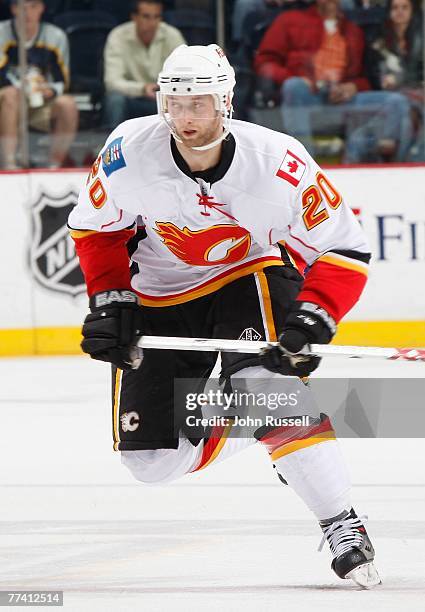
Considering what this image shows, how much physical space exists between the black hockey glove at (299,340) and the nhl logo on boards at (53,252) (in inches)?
151

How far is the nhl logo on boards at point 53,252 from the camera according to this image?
6629mm

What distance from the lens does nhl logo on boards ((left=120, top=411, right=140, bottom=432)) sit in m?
3.04

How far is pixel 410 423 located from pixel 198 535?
1.63 metres

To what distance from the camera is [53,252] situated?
6.63 metres

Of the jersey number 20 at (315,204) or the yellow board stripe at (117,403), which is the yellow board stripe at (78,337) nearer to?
the yellow board stripe at (117,403)

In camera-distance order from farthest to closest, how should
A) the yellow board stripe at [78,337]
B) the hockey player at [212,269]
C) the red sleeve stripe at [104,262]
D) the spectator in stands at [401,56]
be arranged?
the spectator in stands at [401,56] < the yellow board stripe at [78,337] < the red sleeve stripe at [104,262] < the hockey player at [212,269]

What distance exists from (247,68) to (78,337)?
1571 mm

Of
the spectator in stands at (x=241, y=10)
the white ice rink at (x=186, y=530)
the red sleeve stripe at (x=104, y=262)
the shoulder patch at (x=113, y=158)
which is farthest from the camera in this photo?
the spectator in stands at (x=241, y=10)

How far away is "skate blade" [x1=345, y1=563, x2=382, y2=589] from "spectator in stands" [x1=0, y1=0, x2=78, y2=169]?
437 centimetres

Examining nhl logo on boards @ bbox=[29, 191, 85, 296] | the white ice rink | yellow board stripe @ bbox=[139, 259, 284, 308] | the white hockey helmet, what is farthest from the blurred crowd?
the white hockey helmet

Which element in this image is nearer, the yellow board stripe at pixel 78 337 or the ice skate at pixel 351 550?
the ice skate at pixel 351 550

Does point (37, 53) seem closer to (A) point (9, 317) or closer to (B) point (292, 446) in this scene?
(A) point (9, 317)

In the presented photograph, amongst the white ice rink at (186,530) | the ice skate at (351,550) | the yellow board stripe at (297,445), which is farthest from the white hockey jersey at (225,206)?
the white ice rink at (186,530)

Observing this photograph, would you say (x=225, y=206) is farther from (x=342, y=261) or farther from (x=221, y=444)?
(x=221, y=444)
